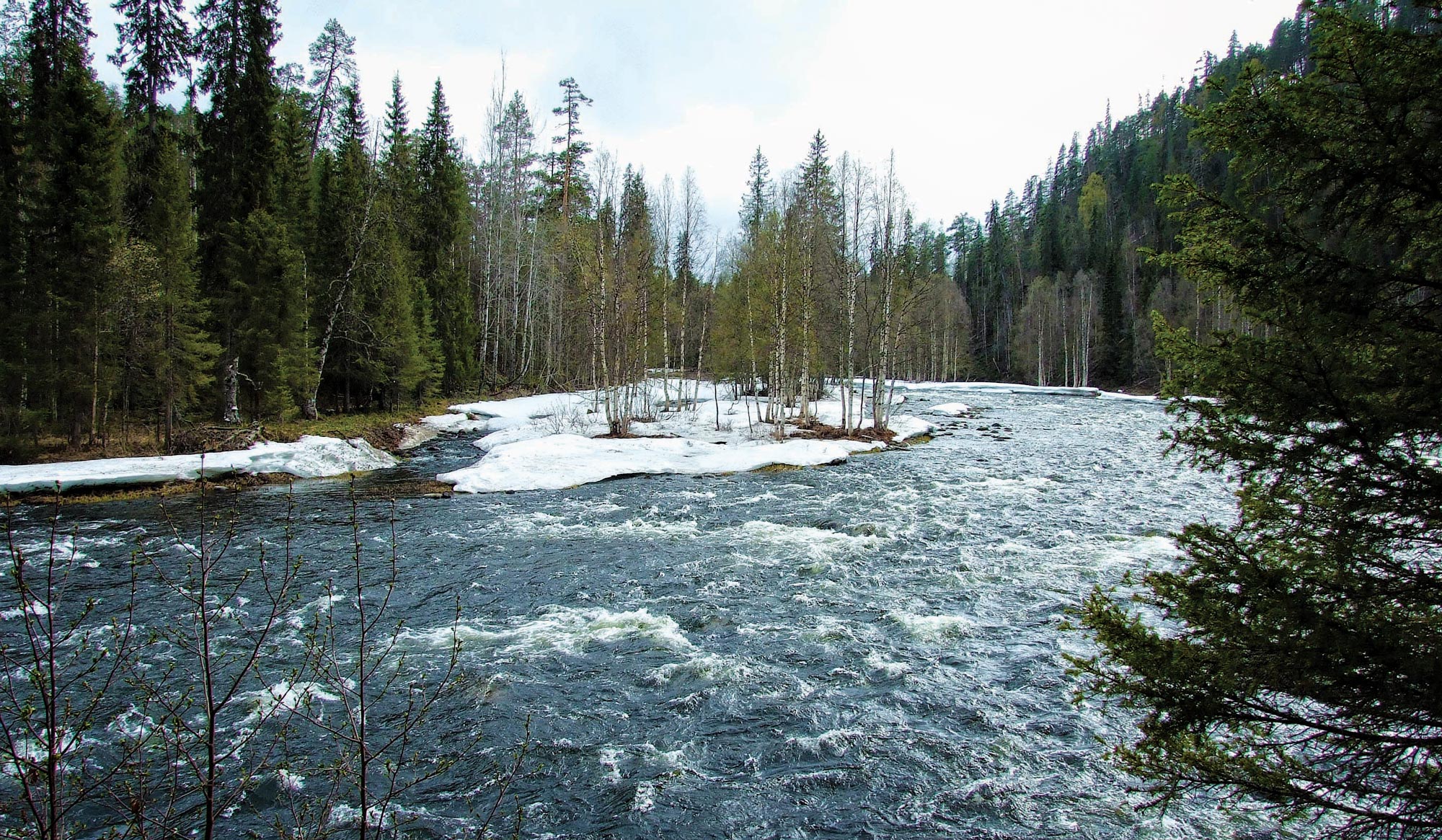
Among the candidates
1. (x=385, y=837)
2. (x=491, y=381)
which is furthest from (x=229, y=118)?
(x=385, y=837)

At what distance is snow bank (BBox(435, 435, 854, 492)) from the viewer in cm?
1608

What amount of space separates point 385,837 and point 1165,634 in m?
7.40

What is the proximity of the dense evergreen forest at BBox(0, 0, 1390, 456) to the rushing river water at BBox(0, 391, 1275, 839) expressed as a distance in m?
3.85

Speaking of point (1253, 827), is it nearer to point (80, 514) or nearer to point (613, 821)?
point (613, 821)

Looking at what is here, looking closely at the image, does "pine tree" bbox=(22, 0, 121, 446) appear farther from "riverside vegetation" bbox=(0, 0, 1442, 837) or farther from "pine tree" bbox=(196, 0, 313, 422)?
"pine tree" bbox=(196, 0, 313, 422)

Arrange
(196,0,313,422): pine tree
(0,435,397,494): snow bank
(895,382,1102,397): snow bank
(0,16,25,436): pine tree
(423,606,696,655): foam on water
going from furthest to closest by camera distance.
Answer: (895,382,1102,397): snow bank < (196,0,313,422): pine tree < (0,16,25,436): pine tree < (0,435,397,494): snow bank < (423,606,696,655): foam on water

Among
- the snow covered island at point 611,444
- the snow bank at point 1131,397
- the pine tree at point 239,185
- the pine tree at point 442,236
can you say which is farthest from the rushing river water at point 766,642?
the snow bank at point 1131,397

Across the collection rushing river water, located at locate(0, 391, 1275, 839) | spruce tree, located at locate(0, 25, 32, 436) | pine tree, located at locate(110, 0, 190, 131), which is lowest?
rushing river water, located at locate(0, 391, 1275, 839)

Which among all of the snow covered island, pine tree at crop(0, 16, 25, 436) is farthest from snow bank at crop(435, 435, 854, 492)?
pine tree at crop(0, 16, 25, 436)

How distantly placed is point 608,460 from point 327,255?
16628 mm

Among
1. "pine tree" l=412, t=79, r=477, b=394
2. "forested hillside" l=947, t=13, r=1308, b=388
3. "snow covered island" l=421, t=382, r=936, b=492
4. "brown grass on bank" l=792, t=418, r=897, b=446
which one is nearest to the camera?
"snow covered island" l=421, t=382, r=936, b=492

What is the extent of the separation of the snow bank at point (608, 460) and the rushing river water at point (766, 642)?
1.65 metres

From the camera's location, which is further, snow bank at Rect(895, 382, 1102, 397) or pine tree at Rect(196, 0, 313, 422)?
snow bank at Rect(895, 382, 1102, 397)

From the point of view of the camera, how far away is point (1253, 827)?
423cm
